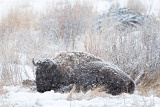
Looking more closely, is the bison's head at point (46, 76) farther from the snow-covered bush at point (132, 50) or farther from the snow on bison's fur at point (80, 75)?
the snow-covered bush at point (132, 50)

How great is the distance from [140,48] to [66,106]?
547 centimetres

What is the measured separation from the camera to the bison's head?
7.74 meters

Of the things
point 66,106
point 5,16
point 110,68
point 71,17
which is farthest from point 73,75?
point 5,16

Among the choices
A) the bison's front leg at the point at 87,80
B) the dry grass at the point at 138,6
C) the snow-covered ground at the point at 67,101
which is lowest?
the bison's front leg at the point at 87,80

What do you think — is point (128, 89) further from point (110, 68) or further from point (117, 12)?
point (117, 12)

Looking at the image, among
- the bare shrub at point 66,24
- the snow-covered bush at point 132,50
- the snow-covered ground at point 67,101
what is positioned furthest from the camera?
the bare shrub at point 66,24

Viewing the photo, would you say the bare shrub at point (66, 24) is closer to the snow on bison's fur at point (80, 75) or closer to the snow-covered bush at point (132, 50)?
the snow-covered bush at point (132, 50)

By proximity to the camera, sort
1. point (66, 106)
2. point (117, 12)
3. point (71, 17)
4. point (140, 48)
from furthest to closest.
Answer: point (117, 12) → point (71, 17) → point (140, 48) → point (66, 106)

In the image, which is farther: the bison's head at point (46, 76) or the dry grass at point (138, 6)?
the dry grass at point (138, 6)

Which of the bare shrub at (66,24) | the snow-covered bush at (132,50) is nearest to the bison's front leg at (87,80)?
the snow-covered bush at (132,50)

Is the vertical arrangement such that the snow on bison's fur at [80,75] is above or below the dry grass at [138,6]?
below

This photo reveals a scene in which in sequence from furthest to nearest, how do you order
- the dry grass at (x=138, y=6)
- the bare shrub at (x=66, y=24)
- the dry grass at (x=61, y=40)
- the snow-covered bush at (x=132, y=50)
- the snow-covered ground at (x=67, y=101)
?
the dry grass at (x=138, y=6), the bare shrub at (x=66, y=24), the snow-covered bush at (x=132, y=50), the dry grass at (x=61, y=40), the snow-covered ground at (x=67, y=101)

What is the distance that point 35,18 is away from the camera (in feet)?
53.5

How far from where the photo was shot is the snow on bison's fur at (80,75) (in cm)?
775
